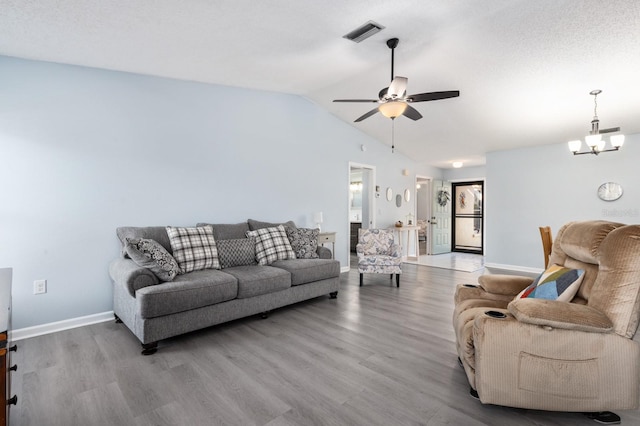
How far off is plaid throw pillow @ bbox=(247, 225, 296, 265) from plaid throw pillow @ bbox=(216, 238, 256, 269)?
8cm

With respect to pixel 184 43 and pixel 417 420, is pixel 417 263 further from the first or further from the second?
pixel 184 43

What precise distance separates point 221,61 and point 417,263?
5462 millimetres

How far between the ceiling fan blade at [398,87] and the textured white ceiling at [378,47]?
21.1 inches

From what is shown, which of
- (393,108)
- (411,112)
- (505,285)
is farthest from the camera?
(411,112)

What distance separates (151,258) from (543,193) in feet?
22.2

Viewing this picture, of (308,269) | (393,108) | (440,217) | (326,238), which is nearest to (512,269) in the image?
(440,217)

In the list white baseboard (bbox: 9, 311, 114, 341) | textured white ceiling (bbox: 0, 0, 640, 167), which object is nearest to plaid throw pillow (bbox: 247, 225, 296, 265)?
white baseboard (bbox: 9, 311, 114, 341)

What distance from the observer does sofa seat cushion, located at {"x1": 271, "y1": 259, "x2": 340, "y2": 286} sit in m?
3.72

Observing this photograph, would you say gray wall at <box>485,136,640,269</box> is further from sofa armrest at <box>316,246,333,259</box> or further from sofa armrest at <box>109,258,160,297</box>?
sofa armrest at <box>109,258,160,297</box>

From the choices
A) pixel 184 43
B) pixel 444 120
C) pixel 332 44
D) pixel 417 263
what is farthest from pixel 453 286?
pixel 184 43

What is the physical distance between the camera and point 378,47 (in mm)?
3461

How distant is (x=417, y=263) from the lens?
269 inches

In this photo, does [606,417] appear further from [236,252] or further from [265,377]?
[236,252]

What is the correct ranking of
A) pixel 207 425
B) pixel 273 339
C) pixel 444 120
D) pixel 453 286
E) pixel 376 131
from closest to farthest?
pixel 207 425 → pixel 273 339 → pixel 453 286 → pixel 444 120 → pixel 376 131
